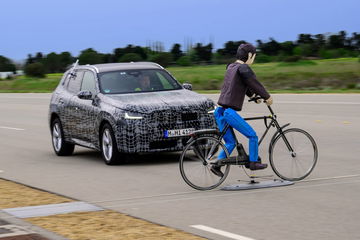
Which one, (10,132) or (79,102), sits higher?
(79,102)

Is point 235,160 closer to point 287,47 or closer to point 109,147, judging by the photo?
point 109,147

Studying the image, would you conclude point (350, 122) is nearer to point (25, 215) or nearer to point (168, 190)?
point (168, 190)

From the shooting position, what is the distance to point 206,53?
334 ft

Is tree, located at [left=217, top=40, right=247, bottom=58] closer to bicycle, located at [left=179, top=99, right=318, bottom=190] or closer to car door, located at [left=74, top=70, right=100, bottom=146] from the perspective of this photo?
car door, located at [left=74, top=70, right=100, bottom=146]

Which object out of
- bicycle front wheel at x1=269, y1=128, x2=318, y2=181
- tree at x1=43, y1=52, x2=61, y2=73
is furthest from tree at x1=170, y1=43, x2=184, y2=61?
bicycle front wheel at x1=269, y1=128, x2=318, y2=181

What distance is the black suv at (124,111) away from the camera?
12422 millimetres

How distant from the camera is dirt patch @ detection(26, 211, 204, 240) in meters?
7.23

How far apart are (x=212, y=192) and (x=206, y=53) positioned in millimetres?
92664

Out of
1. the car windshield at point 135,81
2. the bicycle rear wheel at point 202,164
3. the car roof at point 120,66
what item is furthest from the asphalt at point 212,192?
the car roof at point 120,66

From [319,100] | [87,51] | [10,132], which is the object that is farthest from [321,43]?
[10,132]

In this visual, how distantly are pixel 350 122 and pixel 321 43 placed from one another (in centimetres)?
8784

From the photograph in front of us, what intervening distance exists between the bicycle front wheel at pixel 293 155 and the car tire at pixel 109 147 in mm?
3271

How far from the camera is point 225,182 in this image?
10508 millimetres

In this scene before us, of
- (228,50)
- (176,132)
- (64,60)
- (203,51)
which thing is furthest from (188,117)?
(228,50)
